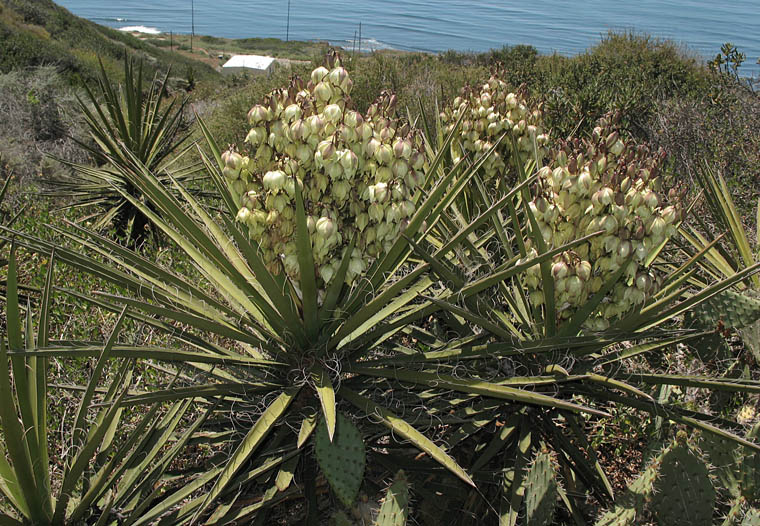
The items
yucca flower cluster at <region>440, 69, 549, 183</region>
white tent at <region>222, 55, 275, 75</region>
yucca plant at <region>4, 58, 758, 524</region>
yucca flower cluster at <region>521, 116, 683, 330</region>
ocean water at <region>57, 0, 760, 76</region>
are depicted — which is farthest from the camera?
ocean water at <region>57, 0, 760, 76</region>

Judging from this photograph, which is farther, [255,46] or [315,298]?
[255,46]

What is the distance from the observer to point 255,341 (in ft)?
5.80

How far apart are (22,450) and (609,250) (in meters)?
1.74

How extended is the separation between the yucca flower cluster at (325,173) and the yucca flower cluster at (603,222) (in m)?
0.50

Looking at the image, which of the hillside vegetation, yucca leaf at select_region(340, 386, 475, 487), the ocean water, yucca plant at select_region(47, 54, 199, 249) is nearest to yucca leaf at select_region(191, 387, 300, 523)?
yucca leaf at select_region(340, 386, 475, 487)

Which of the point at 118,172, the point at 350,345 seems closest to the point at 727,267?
the point at 350,345

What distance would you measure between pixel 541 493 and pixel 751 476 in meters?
0.72

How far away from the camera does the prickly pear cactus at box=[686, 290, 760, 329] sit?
2033mm

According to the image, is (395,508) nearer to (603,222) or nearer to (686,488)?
(686,488)

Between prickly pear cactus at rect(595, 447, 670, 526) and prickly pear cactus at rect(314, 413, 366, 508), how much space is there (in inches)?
28.6

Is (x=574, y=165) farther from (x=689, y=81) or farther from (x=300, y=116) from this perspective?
(x=689, y=81)

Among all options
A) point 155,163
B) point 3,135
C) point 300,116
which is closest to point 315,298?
point 300,116

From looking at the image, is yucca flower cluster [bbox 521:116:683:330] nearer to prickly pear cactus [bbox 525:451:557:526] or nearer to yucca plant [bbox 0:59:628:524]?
yucca plant [bbox 0:59:628:524]

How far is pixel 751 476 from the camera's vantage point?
1.65m
